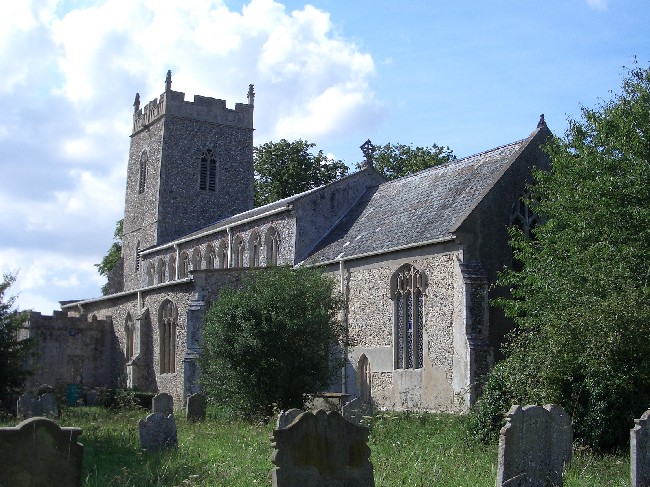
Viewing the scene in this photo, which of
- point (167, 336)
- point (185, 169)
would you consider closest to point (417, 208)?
point (167, 336)

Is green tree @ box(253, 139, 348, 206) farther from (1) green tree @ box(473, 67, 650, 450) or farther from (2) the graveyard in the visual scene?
(2) the graveyard

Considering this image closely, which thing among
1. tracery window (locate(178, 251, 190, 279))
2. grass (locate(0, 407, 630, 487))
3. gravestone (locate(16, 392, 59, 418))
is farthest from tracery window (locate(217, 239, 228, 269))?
grass (locate(0, 407, 630, 487))

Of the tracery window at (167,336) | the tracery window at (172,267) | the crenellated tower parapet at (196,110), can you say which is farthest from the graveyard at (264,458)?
the crenellated tower parapet at (196,110)

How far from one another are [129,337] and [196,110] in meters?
14.7

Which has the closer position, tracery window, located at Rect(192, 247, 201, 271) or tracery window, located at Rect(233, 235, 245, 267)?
tracery window, located at Rect(233, 235, 245, 267)

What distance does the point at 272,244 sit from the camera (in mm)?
34875

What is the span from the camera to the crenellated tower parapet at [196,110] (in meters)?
46.9

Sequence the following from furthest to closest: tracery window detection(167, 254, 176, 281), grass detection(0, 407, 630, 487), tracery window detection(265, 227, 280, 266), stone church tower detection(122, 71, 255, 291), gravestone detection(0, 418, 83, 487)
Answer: stone church tower detection(122, 71, 255, 291) → tracery window detection(167, 254, 176, 281) → tracery window detection(265, 227, 280, 266) → grass detection(0, 407, 630, 487) → gravestone detection(0, 418, 83, 487)

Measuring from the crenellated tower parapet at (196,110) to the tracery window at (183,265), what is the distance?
29.1ft

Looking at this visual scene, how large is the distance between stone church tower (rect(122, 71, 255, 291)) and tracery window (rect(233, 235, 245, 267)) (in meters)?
9.24

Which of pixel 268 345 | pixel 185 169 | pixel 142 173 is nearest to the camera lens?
pixel 268 345

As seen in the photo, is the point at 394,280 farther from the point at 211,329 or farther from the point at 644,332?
the point at 644,332

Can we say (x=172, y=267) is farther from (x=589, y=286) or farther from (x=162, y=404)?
(x=589, y=286)

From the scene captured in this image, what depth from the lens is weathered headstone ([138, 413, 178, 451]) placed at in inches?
588
